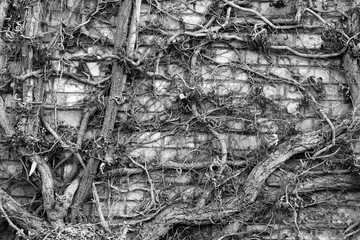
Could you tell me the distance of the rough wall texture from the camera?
10.8 ft

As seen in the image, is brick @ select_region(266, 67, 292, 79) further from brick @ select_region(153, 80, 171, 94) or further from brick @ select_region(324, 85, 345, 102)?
brick @ select_region(153, 80, 171, 94)

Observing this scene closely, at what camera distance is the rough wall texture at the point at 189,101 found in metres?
3.29

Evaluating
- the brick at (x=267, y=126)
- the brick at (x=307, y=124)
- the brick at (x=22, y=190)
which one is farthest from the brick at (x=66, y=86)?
the brick at (x=307, y=124)

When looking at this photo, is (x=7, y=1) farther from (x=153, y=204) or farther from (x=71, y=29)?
(x=153, y=204)

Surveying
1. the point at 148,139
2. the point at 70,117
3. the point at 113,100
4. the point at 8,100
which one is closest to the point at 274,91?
the point at 148,139

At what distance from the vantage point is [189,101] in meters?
3.34

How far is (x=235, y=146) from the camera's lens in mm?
3320

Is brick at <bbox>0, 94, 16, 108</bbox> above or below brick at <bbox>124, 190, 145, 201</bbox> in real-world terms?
above

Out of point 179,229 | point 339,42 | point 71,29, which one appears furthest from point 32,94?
point 339,42

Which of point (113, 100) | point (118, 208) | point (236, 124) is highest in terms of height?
point (113, 100)

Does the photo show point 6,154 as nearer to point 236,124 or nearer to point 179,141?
point 179,141

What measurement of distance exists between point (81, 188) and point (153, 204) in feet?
1.48

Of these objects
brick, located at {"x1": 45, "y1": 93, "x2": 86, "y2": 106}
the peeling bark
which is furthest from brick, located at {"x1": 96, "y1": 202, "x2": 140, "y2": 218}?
brick, located at {"x1": 45, "y1": 93, "x2": 86, "y2": 106}

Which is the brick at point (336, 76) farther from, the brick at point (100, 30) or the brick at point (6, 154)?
the brick at point (6, 154)
